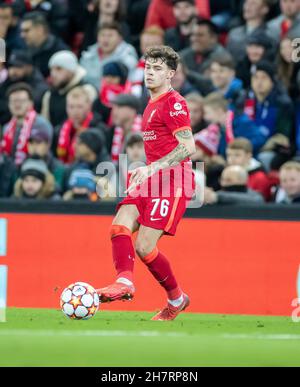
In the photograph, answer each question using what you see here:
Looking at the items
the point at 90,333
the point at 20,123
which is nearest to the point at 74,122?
the point at 20,123

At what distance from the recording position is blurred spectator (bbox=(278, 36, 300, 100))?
1410 cm

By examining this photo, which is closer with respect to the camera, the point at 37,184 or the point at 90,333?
the point at 90,333

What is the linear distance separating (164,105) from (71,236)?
3071 millimetres

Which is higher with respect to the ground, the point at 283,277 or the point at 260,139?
the point at 260,139

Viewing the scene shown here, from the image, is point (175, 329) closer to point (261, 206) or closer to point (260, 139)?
point (261, 206)

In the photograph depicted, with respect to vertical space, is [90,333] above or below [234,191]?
below

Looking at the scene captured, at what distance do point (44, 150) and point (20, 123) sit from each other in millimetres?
819

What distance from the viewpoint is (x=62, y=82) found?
602 inches

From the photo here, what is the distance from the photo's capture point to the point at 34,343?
8469 mm

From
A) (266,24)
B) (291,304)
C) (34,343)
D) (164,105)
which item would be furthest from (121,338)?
(266,24)

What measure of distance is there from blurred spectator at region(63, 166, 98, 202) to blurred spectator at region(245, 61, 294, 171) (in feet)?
6.56

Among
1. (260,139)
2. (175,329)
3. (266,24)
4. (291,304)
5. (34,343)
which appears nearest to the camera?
(34,343)

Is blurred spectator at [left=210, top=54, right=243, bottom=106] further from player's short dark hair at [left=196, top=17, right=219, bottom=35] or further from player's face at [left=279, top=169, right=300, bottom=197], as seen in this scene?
player's face at [left=279, top=169, right=300, bottom=197]

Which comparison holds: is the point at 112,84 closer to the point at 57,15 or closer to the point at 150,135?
the point at 57,15
